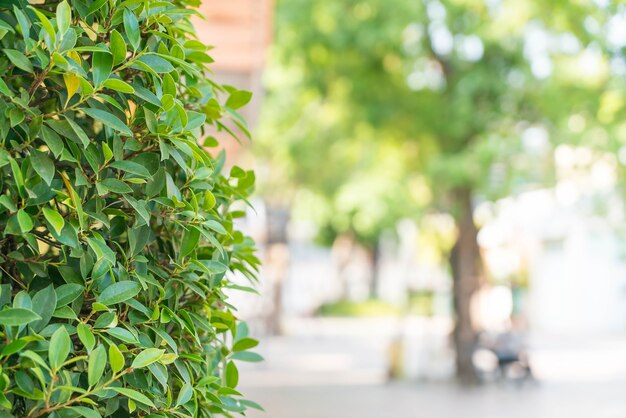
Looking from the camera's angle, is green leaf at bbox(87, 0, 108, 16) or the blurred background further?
the blurred background

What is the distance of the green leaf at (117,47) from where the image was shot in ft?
4.95

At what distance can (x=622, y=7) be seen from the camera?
205 inches

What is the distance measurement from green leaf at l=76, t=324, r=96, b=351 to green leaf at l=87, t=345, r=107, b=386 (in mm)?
22

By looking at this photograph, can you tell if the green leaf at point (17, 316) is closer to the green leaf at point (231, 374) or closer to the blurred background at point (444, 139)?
the green leaf at point (231, 374)

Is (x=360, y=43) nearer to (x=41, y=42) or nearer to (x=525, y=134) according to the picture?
(x=525, y=134)

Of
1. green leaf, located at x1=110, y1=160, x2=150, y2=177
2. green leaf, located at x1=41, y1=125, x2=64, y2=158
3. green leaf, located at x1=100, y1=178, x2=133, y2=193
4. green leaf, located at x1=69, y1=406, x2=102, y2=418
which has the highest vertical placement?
green leaf, located at x1=41, y1=125, x2=64, y2=158

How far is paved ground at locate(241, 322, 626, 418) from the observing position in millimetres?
10367

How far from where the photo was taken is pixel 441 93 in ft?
45.0

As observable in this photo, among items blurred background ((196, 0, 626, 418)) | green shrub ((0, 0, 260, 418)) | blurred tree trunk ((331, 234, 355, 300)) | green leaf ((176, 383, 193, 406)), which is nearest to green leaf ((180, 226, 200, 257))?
green shrub ((0, 0, 260, 418))

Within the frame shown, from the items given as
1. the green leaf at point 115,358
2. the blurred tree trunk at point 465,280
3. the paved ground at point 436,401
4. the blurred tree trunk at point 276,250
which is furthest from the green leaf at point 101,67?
the blurred tree trunk at point 276,250

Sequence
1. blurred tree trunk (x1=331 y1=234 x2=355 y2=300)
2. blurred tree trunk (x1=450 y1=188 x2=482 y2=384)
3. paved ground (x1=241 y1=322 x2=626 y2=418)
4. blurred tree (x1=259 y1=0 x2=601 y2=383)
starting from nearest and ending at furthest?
paved ground (x1=241 y1=322 x2=626 y2=418) < blurred tree (x1=259 y1=0 x2=601 y2=383) < blurred tree trunk (x1=450 y1=188 x2=482 y2=384) < blurred tree trunk (x1=331 y1=234 x2=355 y2=300)

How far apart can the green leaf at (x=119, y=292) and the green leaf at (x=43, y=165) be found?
0.70 ft

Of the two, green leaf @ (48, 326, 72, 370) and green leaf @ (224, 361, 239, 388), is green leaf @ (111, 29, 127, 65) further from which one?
green leaf @ (224, 361, 239, 388)

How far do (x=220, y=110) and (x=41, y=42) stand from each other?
1.77 ft
